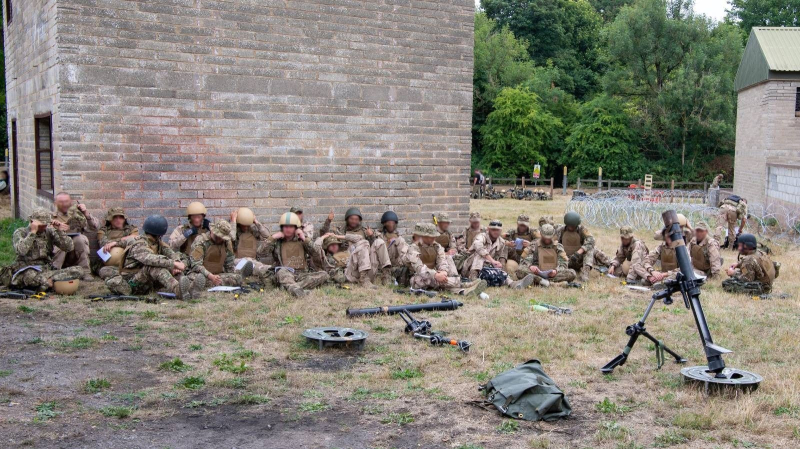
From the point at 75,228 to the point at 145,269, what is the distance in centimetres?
178

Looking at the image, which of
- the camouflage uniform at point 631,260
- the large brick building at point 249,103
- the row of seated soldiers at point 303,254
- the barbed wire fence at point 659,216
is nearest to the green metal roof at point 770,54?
the barbed wire fence at point 659,216

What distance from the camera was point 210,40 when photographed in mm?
12883

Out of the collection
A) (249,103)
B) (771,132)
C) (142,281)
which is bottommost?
(142,281)

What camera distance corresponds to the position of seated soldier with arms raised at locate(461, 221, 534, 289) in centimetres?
1313

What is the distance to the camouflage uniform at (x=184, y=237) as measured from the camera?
12.5m

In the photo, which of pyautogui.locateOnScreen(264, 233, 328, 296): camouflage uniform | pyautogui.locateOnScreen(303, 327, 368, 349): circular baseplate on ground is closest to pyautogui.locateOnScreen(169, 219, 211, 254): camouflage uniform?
pyautogui.locateOnScreen(264, 233, 328, 296): camouflage uniform

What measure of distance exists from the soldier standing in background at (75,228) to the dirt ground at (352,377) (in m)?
1.49

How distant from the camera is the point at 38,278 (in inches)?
451

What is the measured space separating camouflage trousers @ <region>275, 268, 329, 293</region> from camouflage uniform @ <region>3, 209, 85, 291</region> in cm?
310

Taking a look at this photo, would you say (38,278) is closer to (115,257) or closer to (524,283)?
(115,257)

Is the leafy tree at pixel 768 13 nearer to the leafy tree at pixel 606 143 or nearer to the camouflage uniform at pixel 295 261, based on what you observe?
the leafy tree at pixel 606 143

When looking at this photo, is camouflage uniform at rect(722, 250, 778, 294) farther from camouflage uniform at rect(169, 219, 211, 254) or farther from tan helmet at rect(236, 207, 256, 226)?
camouflage uniform at rect(169, 219, 211, 254)

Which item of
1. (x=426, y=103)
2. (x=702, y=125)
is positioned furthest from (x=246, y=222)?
(x=702, y=125)

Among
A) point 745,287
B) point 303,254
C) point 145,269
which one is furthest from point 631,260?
point 145,269
